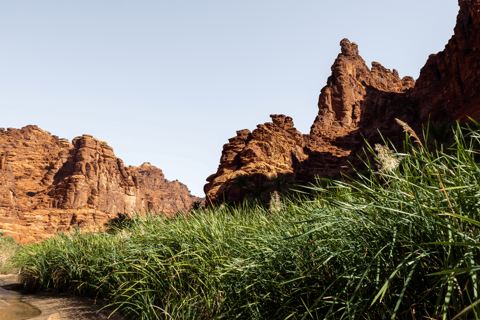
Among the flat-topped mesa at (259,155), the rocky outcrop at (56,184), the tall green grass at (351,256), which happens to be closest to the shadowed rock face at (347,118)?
the flat-topped mesa at (259,155)

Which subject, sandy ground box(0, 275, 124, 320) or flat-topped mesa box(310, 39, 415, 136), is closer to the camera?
sandy ground box(0, 275, 124, 320)

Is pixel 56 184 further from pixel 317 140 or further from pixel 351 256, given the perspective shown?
pixel 351 256

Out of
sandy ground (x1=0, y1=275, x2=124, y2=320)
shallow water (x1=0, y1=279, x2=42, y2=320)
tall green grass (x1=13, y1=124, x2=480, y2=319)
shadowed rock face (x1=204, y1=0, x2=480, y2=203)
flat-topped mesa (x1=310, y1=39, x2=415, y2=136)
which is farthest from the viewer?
flat-topped mesa (x1=310, y1=39, x2=415, y2=136)

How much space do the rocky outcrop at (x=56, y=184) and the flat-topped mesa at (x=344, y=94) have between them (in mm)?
45872

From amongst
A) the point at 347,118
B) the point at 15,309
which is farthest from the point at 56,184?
the point at 15,309

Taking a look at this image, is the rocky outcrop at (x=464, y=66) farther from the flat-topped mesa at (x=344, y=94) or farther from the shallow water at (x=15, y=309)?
the shallow water at (x=15, y=309)

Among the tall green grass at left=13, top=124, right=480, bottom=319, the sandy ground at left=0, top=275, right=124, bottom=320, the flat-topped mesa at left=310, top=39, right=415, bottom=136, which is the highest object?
the flat-topped mesa at left=310, top=39, right=415, bottom=136

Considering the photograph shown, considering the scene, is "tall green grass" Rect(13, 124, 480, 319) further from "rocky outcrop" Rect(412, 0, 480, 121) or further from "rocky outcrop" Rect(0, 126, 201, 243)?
"rocky outcrop" Rect(0, 126, 201, 243)

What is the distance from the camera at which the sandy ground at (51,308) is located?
4.34 metres

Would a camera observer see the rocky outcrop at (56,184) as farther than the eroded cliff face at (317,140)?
Yes

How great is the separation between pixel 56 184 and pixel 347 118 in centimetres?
8357

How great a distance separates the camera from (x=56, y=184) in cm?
9281

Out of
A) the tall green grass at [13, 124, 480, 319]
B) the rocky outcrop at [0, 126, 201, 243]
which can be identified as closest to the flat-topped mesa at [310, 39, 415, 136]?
the rocky outcrop at [0, 126, 201, 243]

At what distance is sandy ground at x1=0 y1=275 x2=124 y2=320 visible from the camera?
4.34 meters
